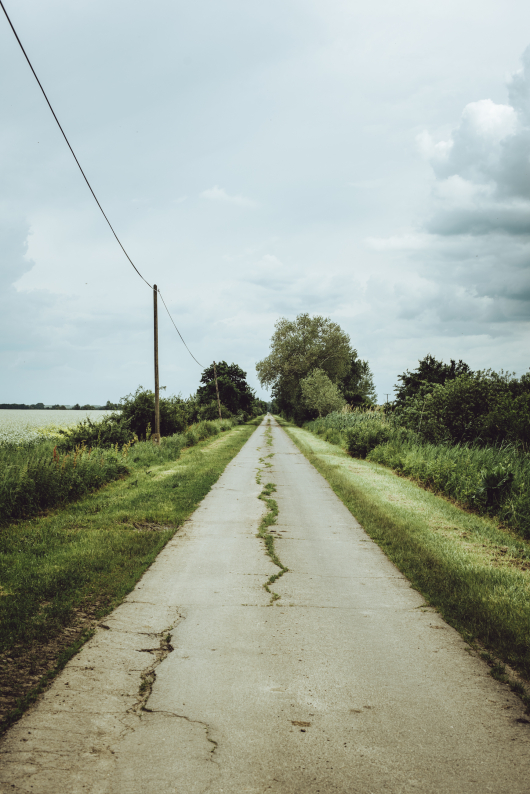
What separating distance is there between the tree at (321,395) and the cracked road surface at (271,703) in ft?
121

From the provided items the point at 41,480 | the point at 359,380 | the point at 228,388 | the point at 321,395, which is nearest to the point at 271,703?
the point at 41,480

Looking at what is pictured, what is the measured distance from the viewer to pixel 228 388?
53.4 metres

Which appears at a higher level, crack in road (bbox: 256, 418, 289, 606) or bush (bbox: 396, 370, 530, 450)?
bush (bbox: 396, 370, 530, 450)

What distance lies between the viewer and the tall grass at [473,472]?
8.77 m

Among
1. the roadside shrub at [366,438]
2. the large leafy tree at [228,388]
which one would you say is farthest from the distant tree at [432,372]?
the large leafy tree at [228,388]

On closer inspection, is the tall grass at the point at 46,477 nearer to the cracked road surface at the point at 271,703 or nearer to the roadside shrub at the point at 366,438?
the cracked road surface at the point at 271,703

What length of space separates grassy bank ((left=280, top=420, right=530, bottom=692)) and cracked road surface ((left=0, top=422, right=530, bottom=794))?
0.31 m

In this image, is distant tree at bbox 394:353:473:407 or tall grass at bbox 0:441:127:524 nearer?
tall grass at bbox 0:441:127:524

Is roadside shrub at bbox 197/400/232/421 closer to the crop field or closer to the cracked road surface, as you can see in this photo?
the crop field

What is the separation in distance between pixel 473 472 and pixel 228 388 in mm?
43903

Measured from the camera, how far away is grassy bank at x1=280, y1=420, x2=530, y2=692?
419 cm

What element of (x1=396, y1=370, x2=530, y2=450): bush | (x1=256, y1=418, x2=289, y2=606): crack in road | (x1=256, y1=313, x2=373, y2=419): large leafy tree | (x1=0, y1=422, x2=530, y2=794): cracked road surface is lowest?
(x1=256, y1=418, x2=289, y2=606): crack in road

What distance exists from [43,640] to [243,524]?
4468 millimetres

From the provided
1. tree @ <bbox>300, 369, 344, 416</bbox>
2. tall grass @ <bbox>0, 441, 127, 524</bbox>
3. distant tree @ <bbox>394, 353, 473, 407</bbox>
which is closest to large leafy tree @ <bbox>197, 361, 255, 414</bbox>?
tree @ <bbox>300, 369, 344, 416</bbox>
